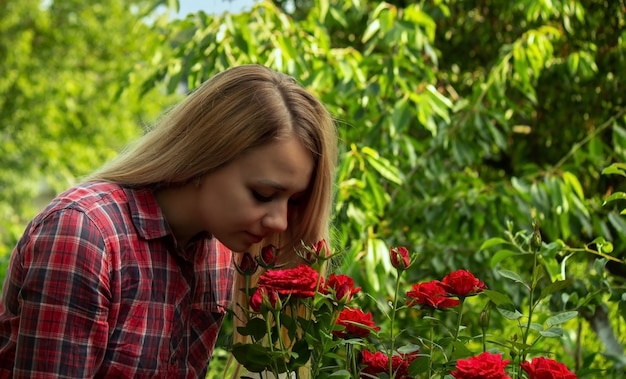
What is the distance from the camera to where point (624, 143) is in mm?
2721

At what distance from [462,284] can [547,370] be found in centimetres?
17

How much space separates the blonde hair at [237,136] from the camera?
5.09 feet

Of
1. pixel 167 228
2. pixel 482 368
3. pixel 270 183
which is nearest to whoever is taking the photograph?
pixel 482 368

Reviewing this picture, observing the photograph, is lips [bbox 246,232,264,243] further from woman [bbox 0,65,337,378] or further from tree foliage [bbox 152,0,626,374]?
tree foliage [bbox 152,0,626,374]

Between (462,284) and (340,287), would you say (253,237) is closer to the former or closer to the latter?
(340,287)

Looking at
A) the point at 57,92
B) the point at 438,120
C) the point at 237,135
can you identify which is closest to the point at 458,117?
the point at 438,120

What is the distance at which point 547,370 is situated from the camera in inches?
45.3

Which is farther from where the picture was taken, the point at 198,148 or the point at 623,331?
the point at 623,331

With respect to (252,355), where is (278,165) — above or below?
above

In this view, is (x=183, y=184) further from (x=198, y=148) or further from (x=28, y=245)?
(x=28, y=245)

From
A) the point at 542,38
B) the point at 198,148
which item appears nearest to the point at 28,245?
the point at 198,148

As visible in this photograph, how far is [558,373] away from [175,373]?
707 mm

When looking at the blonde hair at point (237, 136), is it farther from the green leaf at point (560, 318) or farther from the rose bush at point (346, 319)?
the green leaf at point (560, 318)

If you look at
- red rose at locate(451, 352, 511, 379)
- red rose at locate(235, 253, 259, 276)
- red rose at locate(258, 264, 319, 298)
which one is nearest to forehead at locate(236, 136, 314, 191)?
red rose at locate(235, 253, 259, 276)
